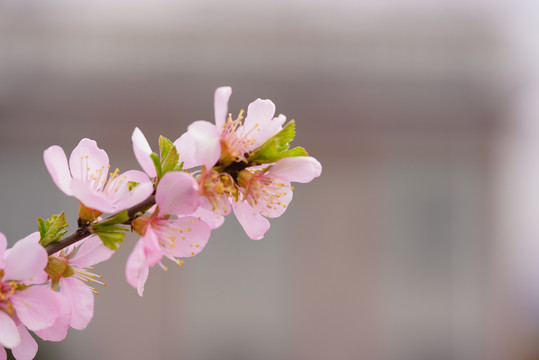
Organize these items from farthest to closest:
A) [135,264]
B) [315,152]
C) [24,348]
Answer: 1. [315,152]
2. [24,348]
3. [135,264]

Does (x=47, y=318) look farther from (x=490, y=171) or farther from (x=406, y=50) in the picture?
(x=490, y=171)

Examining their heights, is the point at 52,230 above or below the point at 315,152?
below

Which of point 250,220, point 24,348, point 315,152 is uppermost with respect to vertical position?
point 315,152

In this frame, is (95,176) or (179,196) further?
(95,176)

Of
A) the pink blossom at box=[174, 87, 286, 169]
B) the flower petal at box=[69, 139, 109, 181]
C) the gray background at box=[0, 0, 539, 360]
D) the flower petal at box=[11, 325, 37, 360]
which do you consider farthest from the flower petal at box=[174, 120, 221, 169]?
the gray background at box=[0, 0, 539, 360]

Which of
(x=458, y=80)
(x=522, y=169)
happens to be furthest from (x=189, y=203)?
(x=522, y=169)

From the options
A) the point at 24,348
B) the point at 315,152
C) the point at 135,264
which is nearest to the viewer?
the point at 135,264

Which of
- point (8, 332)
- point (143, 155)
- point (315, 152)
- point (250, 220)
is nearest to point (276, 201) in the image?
point (250, 220)

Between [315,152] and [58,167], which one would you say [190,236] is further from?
[315,152]
